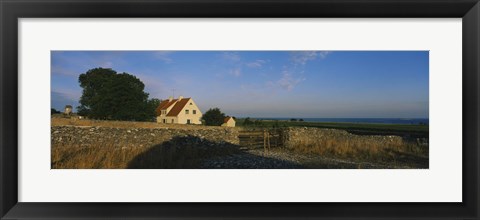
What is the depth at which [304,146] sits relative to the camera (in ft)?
11.4

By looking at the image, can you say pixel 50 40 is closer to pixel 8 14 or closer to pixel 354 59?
pixel 8 14

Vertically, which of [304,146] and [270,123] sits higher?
[270,123]

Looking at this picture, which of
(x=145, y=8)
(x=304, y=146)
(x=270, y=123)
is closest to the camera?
(x=145, y=8)

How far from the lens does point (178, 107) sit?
2.83 metres

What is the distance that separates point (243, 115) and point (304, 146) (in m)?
0.97

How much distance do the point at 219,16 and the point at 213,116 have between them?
1039 mm

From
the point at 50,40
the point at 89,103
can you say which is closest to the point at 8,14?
the point at 50,40

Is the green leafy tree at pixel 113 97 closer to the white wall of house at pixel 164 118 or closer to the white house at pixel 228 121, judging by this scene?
Result: the white wall of house at pixel 164 118

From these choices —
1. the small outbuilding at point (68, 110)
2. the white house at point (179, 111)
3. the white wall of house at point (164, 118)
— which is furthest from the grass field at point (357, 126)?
the small outbuilding at point (68, 110)

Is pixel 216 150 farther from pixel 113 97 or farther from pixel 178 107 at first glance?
pixel 113 97

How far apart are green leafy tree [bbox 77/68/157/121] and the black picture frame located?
565mm

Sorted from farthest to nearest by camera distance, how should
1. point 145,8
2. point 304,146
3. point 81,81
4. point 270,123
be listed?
point 304,146 → point 270,123 → point 81,81 → point 145,8

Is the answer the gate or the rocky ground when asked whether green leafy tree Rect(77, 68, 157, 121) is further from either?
the gate

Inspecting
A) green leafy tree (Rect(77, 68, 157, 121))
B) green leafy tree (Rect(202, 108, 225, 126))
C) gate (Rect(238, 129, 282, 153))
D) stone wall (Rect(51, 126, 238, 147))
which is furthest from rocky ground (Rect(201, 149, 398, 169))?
green leafy tree (Rect(77, 68, 157, 121))
